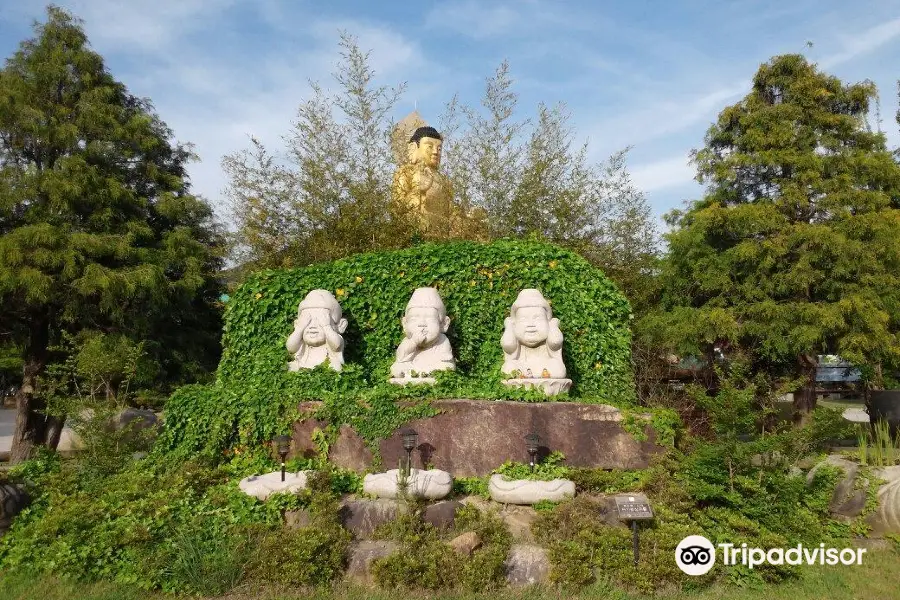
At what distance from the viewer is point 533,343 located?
7.31m

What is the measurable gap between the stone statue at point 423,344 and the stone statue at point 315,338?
774 mm

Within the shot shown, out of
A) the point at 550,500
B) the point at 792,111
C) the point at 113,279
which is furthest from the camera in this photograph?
the point at 792,111

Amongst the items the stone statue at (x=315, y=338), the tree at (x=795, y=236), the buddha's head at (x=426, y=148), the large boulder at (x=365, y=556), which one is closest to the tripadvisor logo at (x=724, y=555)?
the large boulder at (x=365, y=556)

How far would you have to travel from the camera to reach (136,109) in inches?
420

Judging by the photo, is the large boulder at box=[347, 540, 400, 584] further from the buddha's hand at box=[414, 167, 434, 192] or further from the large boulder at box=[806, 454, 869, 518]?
the buddha's hand at box=[414, 167, 434, 192]

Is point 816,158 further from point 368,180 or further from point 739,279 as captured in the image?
point 368,180

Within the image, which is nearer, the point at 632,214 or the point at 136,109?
the point at 136,109

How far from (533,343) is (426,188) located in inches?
207

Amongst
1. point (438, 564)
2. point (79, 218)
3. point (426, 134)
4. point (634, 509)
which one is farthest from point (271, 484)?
point (426, 134)

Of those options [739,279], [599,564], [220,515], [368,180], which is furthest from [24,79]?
[739,279]

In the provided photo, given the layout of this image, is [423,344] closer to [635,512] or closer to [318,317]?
[318,317]

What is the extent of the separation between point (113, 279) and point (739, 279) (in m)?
9.60

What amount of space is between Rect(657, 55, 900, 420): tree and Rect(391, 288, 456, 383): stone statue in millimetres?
4036

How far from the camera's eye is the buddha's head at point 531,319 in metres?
7.26
